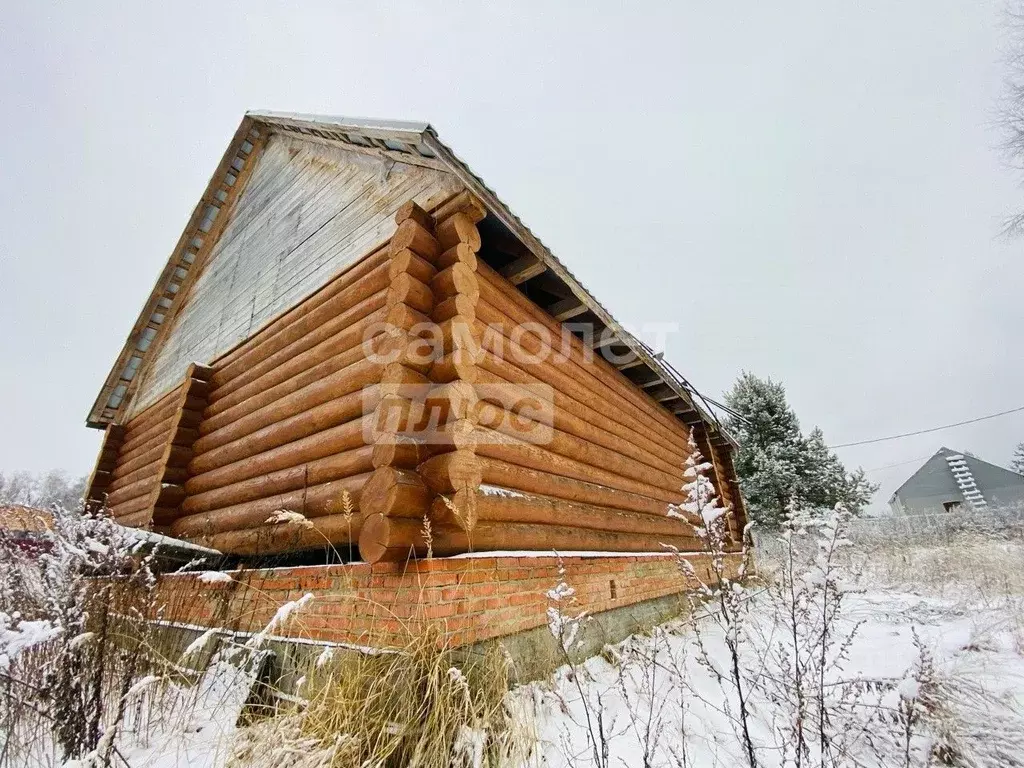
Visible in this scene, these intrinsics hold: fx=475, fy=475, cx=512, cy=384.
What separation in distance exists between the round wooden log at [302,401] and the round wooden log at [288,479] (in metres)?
0.44

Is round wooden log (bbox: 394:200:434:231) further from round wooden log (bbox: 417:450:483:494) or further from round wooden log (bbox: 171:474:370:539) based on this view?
round wooden log (bbox: 171:474:370:539)

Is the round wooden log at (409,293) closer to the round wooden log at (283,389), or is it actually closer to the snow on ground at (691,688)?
the round wooden log at (283,389)

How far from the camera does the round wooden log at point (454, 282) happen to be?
3.98 meters

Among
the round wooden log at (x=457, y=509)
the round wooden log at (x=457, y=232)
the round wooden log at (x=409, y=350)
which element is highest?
the round wooden log at (x=457, y=232)

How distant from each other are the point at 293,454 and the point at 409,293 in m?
1.97

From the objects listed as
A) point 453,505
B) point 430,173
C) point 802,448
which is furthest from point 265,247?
point 802,448

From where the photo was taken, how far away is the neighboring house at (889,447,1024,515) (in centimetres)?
3397

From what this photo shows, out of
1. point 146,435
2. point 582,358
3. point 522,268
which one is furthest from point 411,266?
point 146,435

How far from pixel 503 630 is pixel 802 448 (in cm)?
1954

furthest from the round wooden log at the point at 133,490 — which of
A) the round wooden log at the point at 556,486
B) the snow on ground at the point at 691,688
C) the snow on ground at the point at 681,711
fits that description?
the snow on ground at the point at 691,688

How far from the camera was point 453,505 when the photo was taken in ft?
10.2

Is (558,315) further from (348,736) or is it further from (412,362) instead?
(348,736)

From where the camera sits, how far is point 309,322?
5.26 m

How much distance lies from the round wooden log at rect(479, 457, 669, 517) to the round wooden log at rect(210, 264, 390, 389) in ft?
6.39
